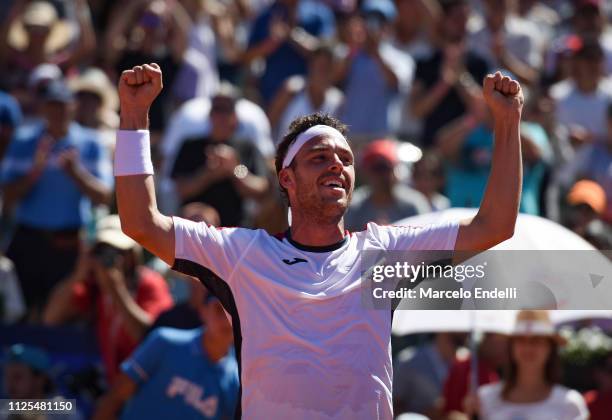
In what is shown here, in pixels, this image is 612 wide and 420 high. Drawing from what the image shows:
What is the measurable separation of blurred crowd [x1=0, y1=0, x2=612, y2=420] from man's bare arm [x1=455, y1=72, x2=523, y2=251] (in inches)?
103

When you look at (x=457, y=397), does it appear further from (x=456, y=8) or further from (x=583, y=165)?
(x=456, y=8)

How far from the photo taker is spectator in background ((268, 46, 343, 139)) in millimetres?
11805

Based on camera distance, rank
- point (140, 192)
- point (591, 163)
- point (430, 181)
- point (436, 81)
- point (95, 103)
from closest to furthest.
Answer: point (140, 192) < point (430, 181) < point (95, 103) < point (591, 163) < point (436, 81)

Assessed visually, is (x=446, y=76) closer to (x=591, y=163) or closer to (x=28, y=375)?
→ (x=591, y=163)

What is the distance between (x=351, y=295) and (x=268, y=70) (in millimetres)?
8002

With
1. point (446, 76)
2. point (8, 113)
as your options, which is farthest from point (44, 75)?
point (446, 76)

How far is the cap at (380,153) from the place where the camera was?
10188 mm

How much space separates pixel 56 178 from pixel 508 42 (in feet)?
16.4

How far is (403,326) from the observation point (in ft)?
25.9

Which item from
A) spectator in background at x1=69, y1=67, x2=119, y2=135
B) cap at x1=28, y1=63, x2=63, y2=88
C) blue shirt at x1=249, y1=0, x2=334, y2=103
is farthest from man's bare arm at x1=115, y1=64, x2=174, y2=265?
Result: blue shirt at x1=249, y1=0, x2=334, y2=103

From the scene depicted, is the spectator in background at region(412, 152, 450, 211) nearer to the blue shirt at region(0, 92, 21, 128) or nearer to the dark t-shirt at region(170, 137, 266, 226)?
the dark t-shirt at region(170, 137, 266, 226)

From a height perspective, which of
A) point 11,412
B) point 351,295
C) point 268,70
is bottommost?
point 11,412

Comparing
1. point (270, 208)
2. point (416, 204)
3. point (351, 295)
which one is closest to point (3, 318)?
point (270, 208)

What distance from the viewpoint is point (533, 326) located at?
7711 millimetres
